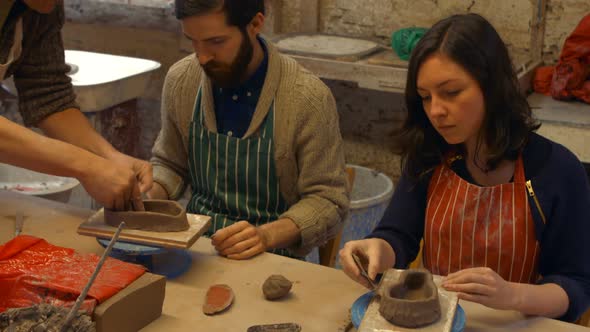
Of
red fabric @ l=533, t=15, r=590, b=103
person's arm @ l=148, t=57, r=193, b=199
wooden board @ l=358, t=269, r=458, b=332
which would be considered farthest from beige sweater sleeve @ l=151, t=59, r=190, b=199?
red fabric @ l=533, t=15, r=590, b=103

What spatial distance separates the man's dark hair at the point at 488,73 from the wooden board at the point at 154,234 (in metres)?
0.68

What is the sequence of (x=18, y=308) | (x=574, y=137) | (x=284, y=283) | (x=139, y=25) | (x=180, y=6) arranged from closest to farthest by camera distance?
(x=18, y=308) < (x=284, y=283) < (x=180, y=6) < (x=574, y=137) < (x=139, y=25)

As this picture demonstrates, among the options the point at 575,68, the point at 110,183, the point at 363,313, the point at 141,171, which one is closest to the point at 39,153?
the point at 110,183

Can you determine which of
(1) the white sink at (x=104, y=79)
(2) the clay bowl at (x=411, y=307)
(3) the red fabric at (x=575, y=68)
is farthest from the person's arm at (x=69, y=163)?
(3) the red fabric at (x=575, y=68)

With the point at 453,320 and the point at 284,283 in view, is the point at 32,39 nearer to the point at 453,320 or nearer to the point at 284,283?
the point at 284,283

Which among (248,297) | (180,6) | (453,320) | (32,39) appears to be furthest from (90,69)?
(453,320)

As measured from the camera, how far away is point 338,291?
6.37 feet

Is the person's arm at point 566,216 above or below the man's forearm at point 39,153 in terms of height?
below

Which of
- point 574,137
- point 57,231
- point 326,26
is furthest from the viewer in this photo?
point 326,26

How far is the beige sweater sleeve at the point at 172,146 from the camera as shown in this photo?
267 cm

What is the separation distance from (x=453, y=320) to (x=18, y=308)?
2.96 feet

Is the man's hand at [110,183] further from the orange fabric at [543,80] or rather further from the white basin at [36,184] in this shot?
the orange fabric at [543,80]

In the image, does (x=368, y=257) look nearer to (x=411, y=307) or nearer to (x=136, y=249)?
(x=411, y=307)

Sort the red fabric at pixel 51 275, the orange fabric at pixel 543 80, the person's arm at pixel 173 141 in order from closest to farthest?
the red fabric at pixel 51 275 < the person's arm at pixel 173 141 < the orange fabric at pixel 543 80
